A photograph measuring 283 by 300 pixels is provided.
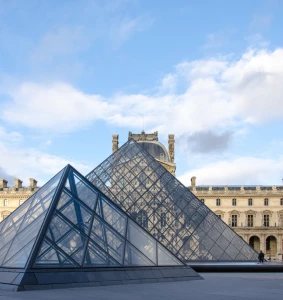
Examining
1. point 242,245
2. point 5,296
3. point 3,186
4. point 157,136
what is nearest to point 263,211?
point 157,136

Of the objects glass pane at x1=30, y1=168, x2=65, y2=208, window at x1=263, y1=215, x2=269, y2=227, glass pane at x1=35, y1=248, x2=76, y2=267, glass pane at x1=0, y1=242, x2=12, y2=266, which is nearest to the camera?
glass pane at x1=35, y1=248, x2=76, y2=267

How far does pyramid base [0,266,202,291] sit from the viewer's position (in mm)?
8875

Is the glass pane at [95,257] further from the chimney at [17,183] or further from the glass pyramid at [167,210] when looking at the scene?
the chimney at [17,183]

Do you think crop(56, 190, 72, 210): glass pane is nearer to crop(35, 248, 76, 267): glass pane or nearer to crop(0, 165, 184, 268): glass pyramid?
crop(0, 165, 184, 268): glass pyramid

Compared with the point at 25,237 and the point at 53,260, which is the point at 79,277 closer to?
the point at 53,260

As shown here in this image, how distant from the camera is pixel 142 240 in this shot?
484 inches

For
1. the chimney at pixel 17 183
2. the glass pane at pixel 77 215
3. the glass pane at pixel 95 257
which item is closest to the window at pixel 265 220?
the chimney at pixel 17 183

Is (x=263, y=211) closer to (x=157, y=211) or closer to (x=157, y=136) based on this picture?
(x=157, y=136)

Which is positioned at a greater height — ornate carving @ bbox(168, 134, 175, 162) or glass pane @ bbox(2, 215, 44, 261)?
ornate carving @ bbox(168, 134, 175, 162)

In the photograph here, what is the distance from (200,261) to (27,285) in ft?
41.8

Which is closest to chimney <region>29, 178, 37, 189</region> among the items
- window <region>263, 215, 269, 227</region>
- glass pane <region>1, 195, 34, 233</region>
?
window <region>263, 215, 269, 227</region>

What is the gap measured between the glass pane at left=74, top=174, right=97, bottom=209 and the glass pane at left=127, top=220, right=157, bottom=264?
118 centimetres

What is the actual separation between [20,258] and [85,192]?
288cm

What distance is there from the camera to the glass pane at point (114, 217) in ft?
39.0
